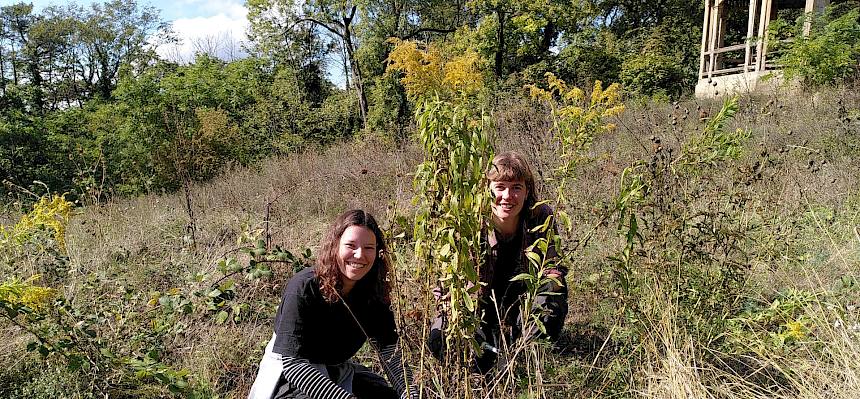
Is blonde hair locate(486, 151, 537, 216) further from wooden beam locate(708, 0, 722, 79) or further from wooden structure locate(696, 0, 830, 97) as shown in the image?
wooden beam locate(708, 0, 722, 79)

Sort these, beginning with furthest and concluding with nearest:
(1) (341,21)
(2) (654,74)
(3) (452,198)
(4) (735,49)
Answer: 1. (1) (341,21)
2. (2) (654,74)
3. (4) (735,49)
4. (3) (452,198)

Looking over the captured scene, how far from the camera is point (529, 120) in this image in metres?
6.00

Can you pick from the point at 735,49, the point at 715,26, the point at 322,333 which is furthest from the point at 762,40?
the point at 322,333

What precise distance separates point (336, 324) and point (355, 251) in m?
0.32

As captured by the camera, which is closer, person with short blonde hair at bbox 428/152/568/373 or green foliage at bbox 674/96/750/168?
green foliage at bbox 674/96/750/168

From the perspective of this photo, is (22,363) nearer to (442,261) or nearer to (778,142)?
(442,261)

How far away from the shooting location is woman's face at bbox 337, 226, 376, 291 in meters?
2.02

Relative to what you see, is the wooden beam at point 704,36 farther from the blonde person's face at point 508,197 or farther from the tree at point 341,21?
the blonde person's face at point 508,197

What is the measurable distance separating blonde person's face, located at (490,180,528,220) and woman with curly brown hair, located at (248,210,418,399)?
0.55m

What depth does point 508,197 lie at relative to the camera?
7.60ft

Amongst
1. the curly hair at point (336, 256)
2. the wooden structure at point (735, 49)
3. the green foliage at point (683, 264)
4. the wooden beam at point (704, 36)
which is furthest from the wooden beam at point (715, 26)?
the curly hair at point (336, 256)

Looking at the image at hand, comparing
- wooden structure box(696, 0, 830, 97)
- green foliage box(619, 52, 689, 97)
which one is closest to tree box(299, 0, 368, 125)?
green foliage box(619, 52, 689, 97)

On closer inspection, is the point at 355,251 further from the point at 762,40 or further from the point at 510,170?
the point at 762,40

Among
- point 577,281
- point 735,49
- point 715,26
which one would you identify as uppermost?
point 715,26
